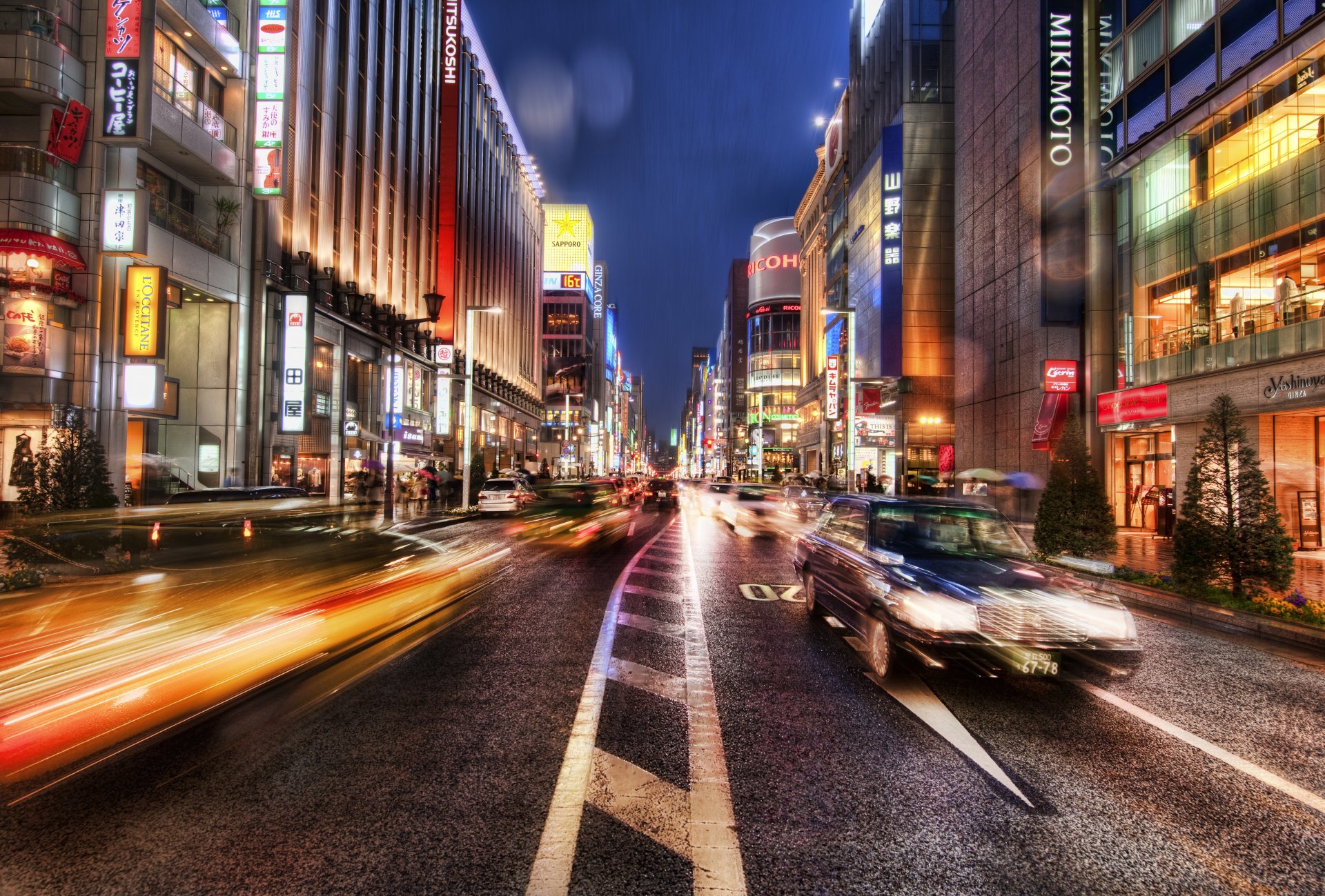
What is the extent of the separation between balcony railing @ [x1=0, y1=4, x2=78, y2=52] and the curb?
28.2m

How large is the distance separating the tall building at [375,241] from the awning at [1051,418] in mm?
24024

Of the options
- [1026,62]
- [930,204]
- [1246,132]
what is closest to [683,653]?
[1246,132]

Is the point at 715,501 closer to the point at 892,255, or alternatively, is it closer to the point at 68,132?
the point at 892,255

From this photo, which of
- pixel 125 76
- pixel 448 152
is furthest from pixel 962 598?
pixel 448 152

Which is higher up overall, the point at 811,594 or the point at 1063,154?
the point at 1063,154

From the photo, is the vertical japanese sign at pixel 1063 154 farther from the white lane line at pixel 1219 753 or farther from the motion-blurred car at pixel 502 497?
the white lane line at pixel 1219 753

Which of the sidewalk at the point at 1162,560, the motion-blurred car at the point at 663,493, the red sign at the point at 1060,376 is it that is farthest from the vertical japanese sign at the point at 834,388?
the sidewalk at the point at 1162,560

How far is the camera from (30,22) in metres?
19.0

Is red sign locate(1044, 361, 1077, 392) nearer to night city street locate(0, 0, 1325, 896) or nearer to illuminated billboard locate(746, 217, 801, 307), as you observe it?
night city street locate(0, 0, 1325, 896)

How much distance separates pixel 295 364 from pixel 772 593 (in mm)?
24656

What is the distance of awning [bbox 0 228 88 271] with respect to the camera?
18188 mm

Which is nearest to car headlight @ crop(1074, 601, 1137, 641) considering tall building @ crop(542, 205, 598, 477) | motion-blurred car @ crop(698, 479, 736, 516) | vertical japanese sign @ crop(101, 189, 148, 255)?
vertical japanese sign @ crop(101, 189, 148, 255)

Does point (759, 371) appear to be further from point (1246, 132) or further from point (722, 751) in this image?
point (722, 751)

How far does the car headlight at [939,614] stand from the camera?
18.4 feet
